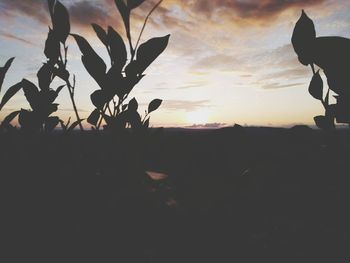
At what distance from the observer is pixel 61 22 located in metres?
1.27

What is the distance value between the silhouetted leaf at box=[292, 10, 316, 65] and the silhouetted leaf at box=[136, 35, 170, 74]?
1.50ft

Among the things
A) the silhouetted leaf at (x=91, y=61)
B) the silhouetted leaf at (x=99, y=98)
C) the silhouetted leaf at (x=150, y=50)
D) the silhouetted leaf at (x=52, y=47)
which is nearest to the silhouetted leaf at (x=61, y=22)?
the silhouetted leaf at (x=52, y=47)

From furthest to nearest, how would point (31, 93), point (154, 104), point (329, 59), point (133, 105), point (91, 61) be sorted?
point (154, 104) → point (31, 93) → point (133, 105) → point (91, 61) → point (329, 59)

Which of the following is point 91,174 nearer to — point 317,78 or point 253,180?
point 253,180

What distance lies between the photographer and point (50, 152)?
1.43 m

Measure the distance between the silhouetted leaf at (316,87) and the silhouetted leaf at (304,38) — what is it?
4.8 inches

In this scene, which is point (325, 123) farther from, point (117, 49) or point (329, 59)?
point (117, 49)

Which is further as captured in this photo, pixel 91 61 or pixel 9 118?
pixel 9 118

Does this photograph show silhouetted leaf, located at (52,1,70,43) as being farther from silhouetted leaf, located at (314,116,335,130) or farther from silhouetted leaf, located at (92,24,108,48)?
silhouetted leaf, located at (314,116,335,130)

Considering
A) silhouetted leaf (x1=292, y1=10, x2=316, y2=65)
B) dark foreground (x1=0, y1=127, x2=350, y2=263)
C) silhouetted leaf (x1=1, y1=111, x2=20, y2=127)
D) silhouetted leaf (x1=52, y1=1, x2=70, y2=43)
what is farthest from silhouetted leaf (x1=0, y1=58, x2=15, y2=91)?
silhouetted leaf (x1=292, y1=10, x2=316, y2=65)

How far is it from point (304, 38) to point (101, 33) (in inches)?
32.9

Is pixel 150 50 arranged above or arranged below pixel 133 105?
above

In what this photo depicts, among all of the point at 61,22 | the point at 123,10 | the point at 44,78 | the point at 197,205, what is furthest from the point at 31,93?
the point at 197,205

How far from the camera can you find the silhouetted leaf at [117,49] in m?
1.24
